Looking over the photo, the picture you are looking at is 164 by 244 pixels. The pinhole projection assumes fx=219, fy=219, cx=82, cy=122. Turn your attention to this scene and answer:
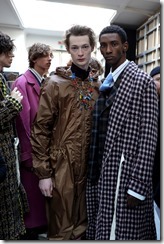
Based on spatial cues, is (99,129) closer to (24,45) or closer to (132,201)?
(132,201)

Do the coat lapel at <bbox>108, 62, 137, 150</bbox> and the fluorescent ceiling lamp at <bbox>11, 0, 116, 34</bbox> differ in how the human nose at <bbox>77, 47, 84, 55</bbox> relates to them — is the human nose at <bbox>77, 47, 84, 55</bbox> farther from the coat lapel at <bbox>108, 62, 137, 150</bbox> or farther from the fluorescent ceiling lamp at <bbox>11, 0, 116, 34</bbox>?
the fluorescent ceiling lamp at <bbox>11, 0, 116, 34</bbox>

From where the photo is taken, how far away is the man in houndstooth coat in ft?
2.70

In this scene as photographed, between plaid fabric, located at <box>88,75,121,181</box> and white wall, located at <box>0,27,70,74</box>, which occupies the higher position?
white wall, located at <box>0,27,70,74</box>

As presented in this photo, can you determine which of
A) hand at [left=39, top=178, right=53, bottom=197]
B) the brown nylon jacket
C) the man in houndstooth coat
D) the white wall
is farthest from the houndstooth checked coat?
the white wall

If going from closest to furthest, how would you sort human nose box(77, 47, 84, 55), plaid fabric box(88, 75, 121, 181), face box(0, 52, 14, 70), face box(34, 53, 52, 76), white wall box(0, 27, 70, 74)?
1. plaid fabric box(88, 75, 121, 181)
2. human nose box(77, 47, 84, 55)
3. face box(0, 52, 14, 70)
4. face box(34, 53, 52, 76)
5. white wall box(0, 27, 70, 74)

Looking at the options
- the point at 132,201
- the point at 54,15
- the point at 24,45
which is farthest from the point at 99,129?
the point at 54,15

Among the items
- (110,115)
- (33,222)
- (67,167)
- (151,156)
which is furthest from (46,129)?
(33,222)

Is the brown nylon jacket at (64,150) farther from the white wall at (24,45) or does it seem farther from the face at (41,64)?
the white wall at (24,45)

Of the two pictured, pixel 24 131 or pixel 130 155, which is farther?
pixel 24 131

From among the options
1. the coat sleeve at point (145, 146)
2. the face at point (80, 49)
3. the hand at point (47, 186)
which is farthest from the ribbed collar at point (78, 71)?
the hand at point (47, 186)

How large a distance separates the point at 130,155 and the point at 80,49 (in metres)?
0.54

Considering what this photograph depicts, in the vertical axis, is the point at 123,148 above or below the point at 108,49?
below

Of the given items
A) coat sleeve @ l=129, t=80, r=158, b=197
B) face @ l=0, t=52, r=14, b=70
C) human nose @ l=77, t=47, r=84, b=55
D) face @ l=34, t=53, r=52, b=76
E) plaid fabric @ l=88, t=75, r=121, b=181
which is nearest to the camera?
coat sleeve @ l=129, t=80, r=158, b=197

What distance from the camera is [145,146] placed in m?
0.82
